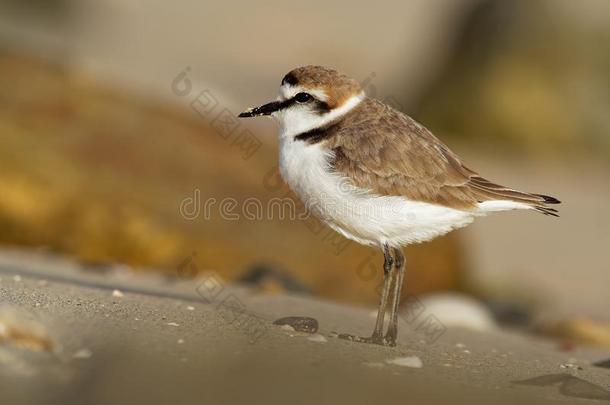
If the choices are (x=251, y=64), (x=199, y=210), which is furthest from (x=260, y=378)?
(x=251, y=64)

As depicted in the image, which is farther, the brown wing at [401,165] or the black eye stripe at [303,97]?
the black eye stripe at [303,97]

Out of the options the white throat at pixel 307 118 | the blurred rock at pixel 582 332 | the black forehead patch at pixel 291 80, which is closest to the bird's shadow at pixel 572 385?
the white throat at pixel 307 118

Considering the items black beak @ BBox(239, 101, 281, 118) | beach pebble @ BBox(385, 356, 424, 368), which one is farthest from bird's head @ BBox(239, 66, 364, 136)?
beach pebble @ BBox(385, 356, 424, 368)

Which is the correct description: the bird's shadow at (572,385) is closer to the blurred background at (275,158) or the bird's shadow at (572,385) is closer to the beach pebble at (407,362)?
the beach pebble at (407,362)

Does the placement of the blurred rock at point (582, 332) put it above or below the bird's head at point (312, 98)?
below

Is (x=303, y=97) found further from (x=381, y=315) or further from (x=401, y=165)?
(x=381, y=315)

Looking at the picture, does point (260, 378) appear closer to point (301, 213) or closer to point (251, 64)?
point (301, 213)

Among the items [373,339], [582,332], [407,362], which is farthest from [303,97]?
[582,332]
